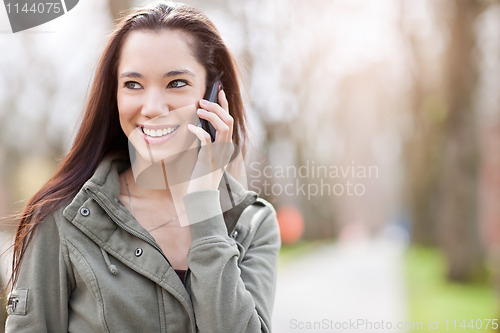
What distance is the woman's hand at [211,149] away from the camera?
232 centimetres

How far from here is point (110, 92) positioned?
7.95ft

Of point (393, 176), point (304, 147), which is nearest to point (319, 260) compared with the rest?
point (304, 147)

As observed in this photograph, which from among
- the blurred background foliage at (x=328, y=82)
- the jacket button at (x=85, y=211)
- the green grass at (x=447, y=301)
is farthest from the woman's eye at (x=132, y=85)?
the green grass at (x=447, y=301)

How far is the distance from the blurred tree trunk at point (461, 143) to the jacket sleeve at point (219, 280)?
9.63 m

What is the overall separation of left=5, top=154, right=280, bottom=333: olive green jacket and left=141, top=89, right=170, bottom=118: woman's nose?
0.35 meters

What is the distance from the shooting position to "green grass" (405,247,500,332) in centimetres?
858

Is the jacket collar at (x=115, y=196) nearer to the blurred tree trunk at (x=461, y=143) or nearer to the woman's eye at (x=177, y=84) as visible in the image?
the woman's eye at (x=177, y=84)

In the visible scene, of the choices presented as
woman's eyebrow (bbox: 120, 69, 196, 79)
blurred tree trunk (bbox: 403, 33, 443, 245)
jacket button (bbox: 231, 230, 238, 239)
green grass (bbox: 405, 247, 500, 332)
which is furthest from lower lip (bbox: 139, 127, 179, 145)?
blurred tree trunk (bbox: 403, 33, 443, 245)

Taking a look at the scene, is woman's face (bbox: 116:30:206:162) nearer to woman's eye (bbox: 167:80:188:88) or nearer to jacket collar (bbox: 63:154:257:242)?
woman's eye (bbox: 167:80:188:88)

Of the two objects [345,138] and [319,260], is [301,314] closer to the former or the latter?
[319,260]

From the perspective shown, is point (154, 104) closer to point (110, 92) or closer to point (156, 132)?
point (156, 132)

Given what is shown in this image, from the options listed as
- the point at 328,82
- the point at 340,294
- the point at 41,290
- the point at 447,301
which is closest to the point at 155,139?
the point at 41,290
